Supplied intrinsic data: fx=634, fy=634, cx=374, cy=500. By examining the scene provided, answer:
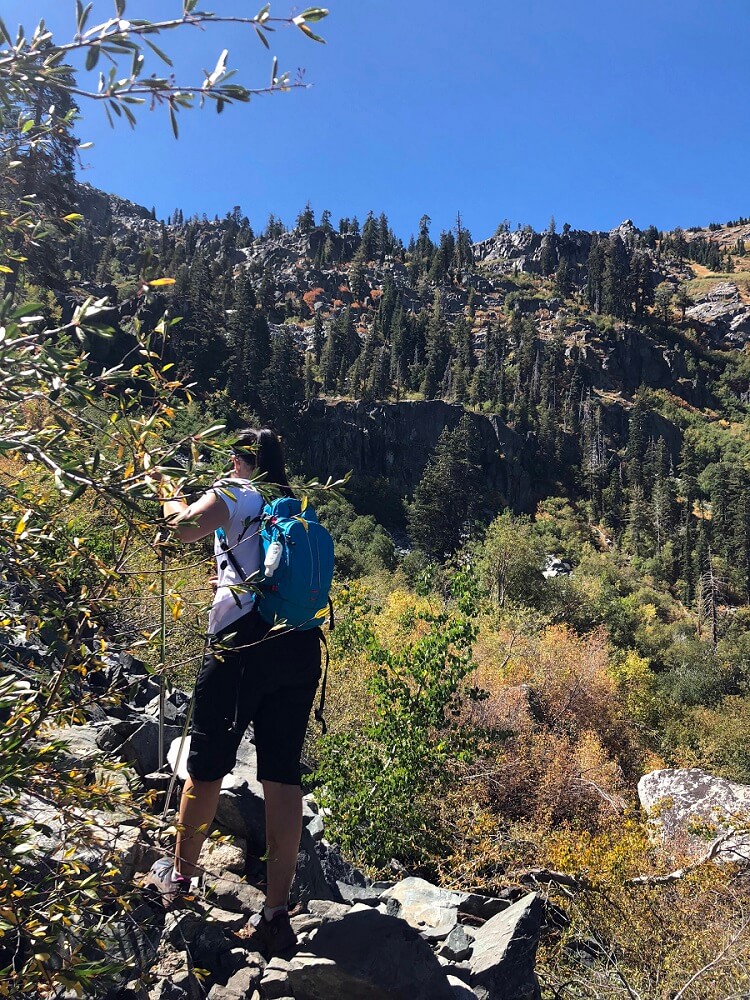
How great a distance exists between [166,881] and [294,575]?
107cm

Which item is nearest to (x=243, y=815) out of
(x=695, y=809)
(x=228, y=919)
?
(x=228, y=919)

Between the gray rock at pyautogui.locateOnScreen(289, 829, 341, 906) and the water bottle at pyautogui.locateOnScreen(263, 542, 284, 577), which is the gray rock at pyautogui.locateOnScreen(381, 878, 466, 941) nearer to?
the gray rock at pyautogui.locateOnScreen(289, 829, 341, 906)

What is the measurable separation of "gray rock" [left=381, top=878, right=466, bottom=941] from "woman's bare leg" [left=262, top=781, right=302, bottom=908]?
1121mm

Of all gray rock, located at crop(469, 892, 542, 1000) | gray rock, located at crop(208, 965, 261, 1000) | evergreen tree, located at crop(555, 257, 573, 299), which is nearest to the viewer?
gray rock, located at crop(208, 965, 261, 1000)

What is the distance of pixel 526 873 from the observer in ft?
17.4

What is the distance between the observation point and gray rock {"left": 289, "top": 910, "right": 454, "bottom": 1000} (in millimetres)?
2133

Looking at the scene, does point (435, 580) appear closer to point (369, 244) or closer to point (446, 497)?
point (446, 497)

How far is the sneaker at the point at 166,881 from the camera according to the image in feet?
6.57

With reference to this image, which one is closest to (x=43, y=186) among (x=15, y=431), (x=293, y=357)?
(x=15, y=431)

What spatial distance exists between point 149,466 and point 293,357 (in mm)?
56537

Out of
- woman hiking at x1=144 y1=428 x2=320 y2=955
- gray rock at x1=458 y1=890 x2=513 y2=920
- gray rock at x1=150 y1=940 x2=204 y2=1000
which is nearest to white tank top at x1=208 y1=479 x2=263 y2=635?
woman hiking at x1=144 y1=428 x2=320 y2=955

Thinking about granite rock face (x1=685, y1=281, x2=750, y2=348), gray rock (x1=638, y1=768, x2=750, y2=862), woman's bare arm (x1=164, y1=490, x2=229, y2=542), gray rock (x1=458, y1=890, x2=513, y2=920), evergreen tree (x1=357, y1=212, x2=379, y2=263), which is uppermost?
evergreen tree (x1=357, y1=212, x2=379, y2=263)

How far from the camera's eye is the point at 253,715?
7.51 feet

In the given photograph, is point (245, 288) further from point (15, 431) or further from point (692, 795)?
point (15, 431)
